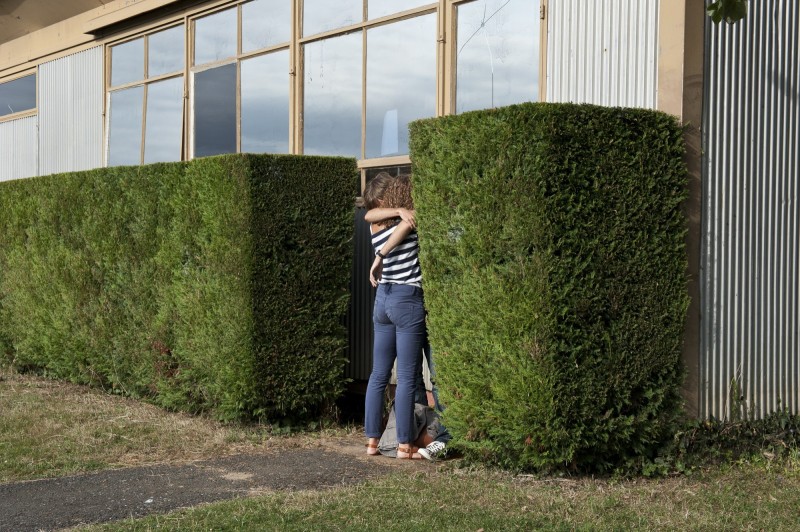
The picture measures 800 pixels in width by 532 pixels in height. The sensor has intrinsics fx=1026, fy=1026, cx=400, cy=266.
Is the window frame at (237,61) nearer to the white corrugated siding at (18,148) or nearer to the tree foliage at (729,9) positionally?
the white corrugated siding at (18,148)

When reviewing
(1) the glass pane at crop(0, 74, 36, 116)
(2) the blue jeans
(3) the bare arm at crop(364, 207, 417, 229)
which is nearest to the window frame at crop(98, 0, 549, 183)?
(3) the bare arm at crop(364, 207, 417, 229)

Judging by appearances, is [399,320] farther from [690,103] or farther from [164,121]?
[164,121]

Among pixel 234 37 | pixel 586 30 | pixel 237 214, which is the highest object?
pixel 234 37

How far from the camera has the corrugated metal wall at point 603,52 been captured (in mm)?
6668

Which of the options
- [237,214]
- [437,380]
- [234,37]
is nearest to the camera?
[437,380]

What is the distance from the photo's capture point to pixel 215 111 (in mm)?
10680

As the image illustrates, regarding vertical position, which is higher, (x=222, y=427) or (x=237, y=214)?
(x=237, y=214)

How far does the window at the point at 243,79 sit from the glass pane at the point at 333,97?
32 centimetres

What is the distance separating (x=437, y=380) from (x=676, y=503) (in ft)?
5.54

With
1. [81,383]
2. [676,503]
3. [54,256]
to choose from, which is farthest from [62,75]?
[676,503]

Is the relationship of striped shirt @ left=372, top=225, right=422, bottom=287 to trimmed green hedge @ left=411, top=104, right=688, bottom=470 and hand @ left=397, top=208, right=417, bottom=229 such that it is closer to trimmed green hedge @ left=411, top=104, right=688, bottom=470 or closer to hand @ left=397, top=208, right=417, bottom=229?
hand @ left=397, top=208, right=417, bottom=229

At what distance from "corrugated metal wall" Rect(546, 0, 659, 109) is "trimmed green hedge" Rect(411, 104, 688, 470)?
565 millimetres

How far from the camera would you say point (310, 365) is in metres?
7.85

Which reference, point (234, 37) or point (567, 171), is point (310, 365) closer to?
point (567, 171)
